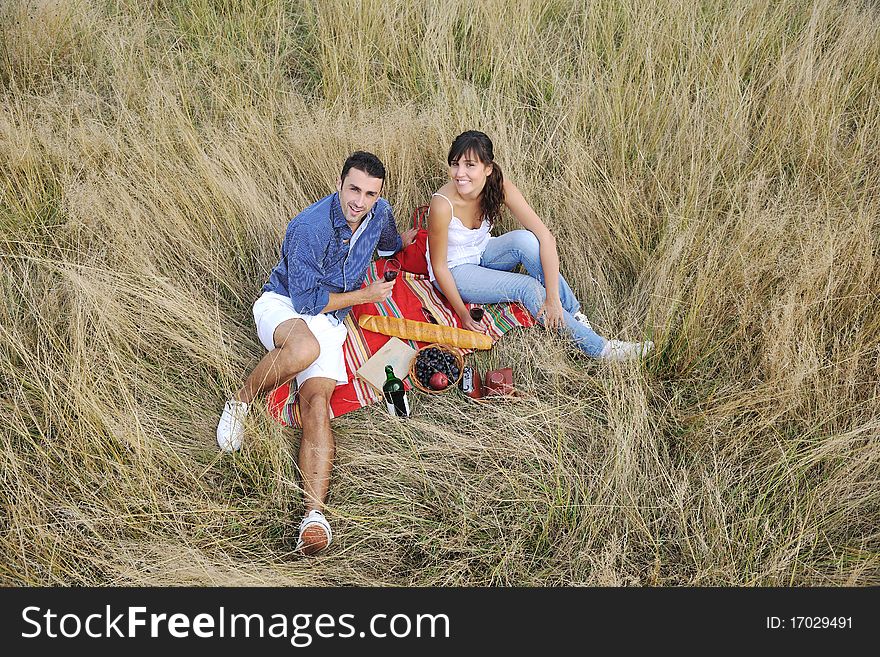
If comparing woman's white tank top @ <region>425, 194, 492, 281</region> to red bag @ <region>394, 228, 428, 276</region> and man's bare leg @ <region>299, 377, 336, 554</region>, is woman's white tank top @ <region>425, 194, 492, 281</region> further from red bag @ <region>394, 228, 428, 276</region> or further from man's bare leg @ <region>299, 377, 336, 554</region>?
man's bare leg @ <region>299, 377, 336, 554</region>

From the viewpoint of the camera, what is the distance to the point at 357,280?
3.94m

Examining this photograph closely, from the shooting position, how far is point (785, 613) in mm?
2820

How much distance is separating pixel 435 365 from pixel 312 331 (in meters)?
0.72

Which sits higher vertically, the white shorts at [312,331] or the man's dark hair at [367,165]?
the man's dark hair at [367,165]

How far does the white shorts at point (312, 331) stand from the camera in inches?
146

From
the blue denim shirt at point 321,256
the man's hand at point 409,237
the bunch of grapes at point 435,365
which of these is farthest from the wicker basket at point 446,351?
the man's hand at point 409,237

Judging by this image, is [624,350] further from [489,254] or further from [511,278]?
[489,254]

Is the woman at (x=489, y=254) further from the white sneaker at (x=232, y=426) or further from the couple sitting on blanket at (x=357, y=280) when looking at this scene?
the white sneaker at (x=232, y=426)

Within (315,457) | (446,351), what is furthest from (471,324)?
(315,457)

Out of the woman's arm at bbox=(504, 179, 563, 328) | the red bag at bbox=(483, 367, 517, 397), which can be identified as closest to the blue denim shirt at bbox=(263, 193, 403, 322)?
the woman's arm at bbox=(504, 179, 563, 328)

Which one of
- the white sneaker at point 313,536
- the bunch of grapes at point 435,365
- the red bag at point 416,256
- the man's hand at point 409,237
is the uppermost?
the man's hand at point 409,237

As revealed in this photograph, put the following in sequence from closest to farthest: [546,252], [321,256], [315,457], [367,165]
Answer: [315,457]
[367,165]
[321,256]
[546,252]

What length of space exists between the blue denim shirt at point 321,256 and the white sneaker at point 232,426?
63 cm

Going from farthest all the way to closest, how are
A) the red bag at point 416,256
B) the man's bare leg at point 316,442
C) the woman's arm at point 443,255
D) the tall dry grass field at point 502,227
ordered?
the red bag at point 416,256, the woman's arm at point 443,255, the man's bare leg at point 316,442, the tall dry grass field at point 502,227
